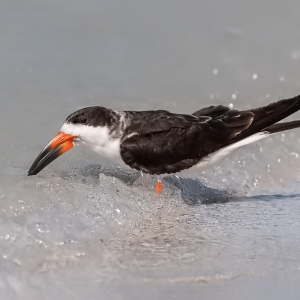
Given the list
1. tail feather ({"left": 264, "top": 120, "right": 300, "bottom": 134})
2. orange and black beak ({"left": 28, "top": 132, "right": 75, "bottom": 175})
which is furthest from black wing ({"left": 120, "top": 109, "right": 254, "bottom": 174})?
orange and black beak ({"left": 28, "top": 132, "right": 75, "bottom": 175})

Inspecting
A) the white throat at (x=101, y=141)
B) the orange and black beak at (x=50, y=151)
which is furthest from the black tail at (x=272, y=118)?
the orange and black beak at (x=50, y=151)

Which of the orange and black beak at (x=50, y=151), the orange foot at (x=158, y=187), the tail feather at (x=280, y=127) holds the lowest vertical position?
the orange foot at (x=158, y=187)

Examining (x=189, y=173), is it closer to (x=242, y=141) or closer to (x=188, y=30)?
(x=242, y=141)

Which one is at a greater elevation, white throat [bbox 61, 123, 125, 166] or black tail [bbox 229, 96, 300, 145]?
black tail [bbox 229, 96, 300, 145]

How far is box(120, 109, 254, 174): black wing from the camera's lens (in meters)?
4.66

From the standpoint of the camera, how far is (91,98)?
20.4ft

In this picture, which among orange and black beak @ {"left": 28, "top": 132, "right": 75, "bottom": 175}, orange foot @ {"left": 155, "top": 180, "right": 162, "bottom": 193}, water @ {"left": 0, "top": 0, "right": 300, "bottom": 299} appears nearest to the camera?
water @ {"left": 0, "top": 0, "right": 300, "bottom": 299}

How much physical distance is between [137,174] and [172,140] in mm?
517

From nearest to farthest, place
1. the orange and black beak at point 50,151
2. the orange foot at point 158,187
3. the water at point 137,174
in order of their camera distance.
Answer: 1. the water at point 137,174
2. the orange and black beak at point 50,151
3. the orange foot at point 158,187

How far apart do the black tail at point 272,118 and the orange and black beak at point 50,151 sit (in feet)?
3.55

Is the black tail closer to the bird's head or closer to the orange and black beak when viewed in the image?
the bird's head

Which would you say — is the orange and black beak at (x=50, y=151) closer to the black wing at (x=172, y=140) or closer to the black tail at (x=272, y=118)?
the black wing at (x=172, y=140)

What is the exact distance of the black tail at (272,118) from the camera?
15.3 ft

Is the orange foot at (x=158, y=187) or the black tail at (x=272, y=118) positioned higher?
the black tail at (x=272, y=118)
